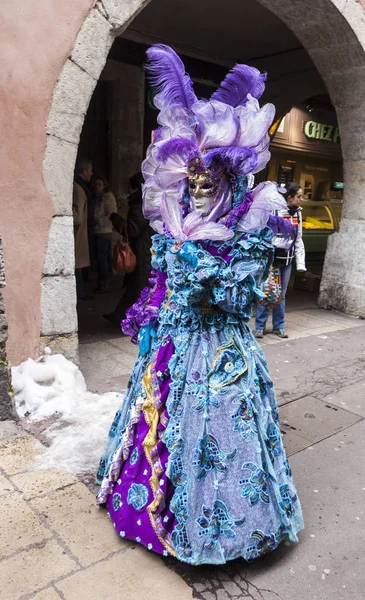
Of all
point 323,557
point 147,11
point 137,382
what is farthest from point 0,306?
point 147,11

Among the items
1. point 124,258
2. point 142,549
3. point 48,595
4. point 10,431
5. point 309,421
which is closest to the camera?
point 48,595

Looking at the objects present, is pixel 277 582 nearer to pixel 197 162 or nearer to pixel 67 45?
pixel 197 162

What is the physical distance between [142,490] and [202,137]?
60.7 inches

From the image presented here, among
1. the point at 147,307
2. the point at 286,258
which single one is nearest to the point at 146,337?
the point at 147,307

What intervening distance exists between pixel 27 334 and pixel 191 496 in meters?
2.31

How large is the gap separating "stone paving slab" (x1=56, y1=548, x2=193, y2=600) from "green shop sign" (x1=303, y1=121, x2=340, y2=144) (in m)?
14.1

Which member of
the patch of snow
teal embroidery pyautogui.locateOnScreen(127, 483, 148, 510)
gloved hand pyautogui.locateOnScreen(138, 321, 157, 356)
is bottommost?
the patch of snow

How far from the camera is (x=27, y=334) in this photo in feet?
12.7

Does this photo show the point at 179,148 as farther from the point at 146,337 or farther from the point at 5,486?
the point at 5,486

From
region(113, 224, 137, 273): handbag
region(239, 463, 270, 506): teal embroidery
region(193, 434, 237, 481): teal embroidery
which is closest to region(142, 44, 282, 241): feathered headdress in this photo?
region(193, 434, 237, 481): teal embroidery

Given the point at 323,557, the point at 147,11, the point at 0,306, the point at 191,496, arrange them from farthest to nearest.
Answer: the point at 147,11 → the point at 0,306 → the point at 323,557 → the point at 191,496

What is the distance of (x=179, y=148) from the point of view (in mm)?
2117

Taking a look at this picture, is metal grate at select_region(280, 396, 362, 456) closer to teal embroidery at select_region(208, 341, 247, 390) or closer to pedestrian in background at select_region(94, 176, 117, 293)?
teal embroidery at select_region(208, 341, 247, 390)

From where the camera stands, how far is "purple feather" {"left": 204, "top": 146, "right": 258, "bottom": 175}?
2.06 m
